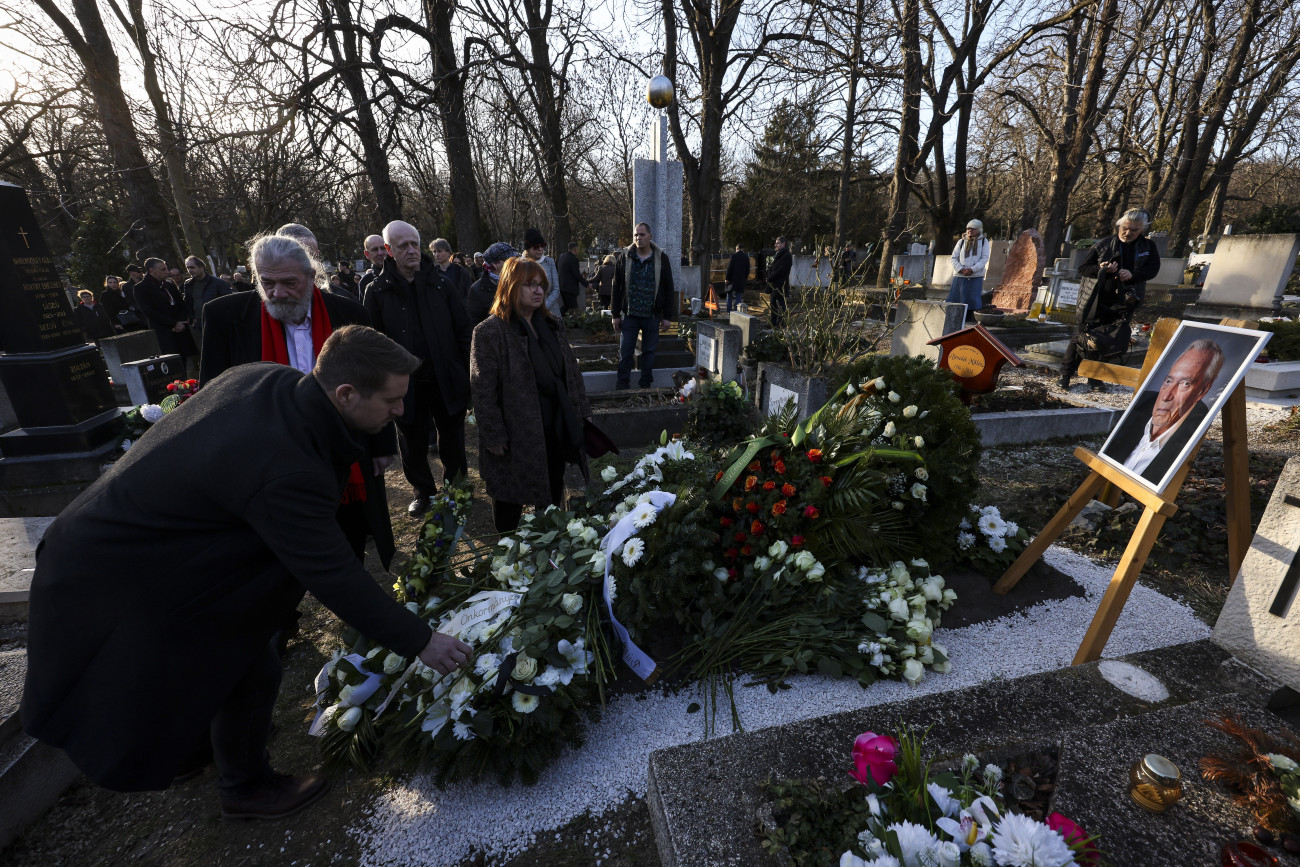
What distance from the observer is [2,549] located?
3080 mm

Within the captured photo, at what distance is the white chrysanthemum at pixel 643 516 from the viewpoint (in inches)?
88.7

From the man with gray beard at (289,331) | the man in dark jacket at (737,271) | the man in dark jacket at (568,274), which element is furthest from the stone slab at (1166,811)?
the man in dark jacket at (737,271)

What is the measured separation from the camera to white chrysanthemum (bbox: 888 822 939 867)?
1.10 meters

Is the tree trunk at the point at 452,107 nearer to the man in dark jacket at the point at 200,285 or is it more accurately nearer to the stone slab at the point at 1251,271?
the man in dark jacket at the point at 200,285

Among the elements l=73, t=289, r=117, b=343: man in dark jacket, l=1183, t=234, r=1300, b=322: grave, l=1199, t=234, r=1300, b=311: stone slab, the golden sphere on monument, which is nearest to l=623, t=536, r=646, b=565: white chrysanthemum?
the golden sphere on monument

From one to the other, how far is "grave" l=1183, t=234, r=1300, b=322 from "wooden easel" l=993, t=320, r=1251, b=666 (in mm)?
7884

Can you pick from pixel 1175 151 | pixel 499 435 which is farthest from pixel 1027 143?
pixel 499 435

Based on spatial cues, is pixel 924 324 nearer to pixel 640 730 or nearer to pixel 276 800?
pixel 640 730

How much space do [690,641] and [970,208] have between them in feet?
96.3

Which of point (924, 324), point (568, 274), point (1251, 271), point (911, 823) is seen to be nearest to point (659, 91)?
point (568, 274)

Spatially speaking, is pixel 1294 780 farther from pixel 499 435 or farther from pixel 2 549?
pixel 2 549

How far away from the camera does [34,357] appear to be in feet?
15.5

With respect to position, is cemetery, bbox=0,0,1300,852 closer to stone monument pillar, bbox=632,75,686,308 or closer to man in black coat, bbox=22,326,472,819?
man in black coat, bbox=22,326,472,819

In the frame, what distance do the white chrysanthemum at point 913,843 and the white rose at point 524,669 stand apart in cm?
114
